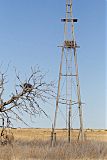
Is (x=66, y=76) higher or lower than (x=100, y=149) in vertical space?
higher

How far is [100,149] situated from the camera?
21859mm

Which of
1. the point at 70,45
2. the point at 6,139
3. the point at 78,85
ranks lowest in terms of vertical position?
the point at 6,139

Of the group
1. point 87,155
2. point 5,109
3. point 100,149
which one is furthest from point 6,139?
point 100,149

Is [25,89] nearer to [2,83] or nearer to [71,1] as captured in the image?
[2,83]

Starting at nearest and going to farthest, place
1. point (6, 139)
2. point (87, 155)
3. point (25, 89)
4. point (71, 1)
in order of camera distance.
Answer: point (25, 89) → point (6, 139) → point (87, 155) → point (71, 1)

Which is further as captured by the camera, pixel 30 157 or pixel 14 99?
pixel 30 157

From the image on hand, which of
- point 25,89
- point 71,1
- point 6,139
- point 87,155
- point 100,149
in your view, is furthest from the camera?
point 71,1

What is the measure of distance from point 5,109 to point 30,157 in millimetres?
9935

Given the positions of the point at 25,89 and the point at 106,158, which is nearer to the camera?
the point at 25,89

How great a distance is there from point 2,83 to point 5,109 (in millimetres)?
545

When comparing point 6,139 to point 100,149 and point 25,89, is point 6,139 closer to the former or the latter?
Result: point 25,89

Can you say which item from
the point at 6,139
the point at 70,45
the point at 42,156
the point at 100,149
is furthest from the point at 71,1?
the point at 6,139

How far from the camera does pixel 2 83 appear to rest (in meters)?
8.73

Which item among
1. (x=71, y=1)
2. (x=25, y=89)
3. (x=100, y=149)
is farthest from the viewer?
(x=71, y=1)
